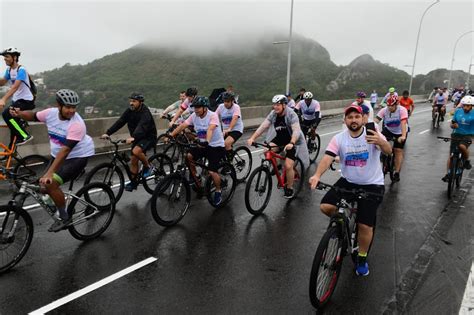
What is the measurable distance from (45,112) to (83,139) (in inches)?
22.4

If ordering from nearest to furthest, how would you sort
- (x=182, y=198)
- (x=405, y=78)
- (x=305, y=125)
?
1. (x=182, y=198)
2. (x=305, y=125)
3. (x=405, y=78)

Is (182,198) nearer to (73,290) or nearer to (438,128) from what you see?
(73,290)

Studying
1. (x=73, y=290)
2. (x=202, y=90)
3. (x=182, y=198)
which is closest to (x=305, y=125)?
(x=182, y=198)

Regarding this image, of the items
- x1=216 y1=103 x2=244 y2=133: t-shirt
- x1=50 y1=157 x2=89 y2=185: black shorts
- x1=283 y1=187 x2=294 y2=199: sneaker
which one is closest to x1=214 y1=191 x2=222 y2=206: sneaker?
x1=283 y1=187 x2=294 y2=199: sneaker

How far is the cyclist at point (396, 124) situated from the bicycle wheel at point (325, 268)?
5.17 meters

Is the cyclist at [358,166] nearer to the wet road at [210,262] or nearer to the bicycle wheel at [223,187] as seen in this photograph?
the wet road at [210,262]

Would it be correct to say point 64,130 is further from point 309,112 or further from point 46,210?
point 309,112

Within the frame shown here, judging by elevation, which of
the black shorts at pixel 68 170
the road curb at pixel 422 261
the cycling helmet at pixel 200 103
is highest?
the cycling helmet at pixel 200 103

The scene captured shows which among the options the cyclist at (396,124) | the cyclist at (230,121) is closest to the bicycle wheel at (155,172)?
the cyclist at (230,121)

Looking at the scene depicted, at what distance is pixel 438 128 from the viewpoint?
18.8m

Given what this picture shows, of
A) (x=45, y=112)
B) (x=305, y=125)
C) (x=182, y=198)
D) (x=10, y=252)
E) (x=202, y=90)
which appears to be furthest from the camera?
(x=202, y=90)

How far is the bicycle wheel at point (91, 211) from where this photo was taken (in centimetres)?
486

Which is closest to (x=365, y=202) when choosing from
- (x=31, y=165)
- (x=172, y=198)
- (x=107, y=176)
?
(x=172, y=198)

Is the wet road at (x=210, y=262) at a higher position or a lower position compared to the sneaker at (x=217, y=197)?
lower
